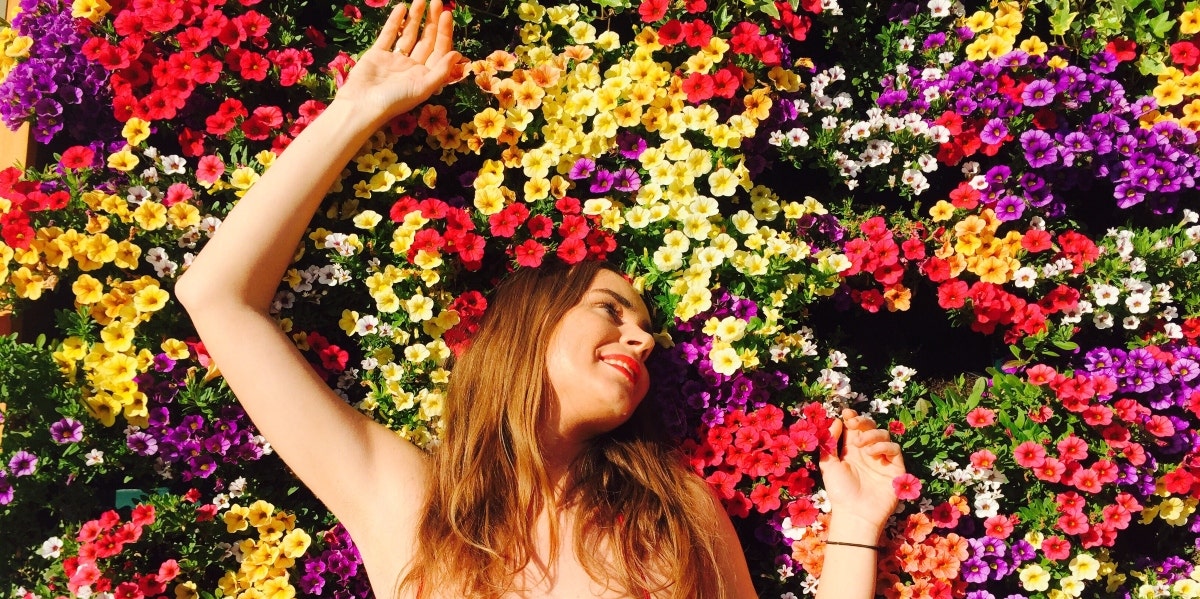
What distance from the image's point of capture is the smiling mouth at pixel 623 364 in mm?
2281

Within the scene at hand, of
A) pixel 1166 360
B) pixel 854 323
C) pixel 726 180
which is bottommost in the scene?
pixel 854 323

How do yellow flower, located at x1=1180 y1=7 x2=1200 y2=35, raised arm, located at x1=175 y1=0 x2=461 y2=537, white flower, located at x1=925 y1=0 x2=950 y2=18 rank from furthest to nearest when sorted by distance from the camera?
white flower, located at x1=925 y1=0 x2=950 y2=18 → yellow flower, located at x1=1180 y1=7 x2=1200 y2=35 → raised arm, located at x1=175 y1=0 x2=461 y2=537

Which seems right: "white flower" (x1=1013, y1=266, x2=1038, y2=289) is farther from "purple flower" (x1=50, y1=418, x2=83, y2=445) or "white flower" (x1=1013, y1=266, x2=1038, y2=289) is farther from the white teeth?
"purple flower" (x1=50, y1=418, x2=83, y2=445)

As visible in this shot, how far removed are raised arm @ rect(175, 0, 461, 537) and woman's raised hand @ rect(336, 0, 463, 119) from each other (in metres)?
0.08

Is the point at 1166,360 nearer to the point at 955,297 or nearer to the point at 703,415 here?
the point at 955,297

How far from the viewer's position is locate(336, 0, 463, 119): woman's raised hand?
2508 mm

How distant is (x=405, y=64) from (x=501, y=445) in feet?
3.96

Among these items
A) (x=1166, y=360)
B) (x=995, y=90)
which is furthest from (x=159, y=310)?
(x=1166, y=360)

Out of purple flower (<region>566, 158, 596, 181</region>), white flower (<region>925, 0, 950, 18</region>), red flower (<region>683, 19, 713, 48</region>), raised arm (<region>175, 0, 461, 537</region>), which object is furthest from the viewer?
white flower (<region>925, 0, 950, 18</region>)

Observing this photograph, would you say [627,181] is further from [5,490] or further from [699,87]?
[5,490]

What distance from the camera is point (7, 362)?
2.38m

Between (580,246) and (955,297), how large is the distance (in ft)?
4.26

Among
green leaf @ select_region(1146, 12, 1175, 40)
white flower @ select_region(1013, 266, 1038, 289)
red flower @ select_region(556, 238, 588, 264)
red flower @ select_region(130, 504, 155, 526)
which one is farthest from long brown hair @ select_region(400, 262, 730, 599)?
green leaf @ select_region(1146, 12, 1175, 40)

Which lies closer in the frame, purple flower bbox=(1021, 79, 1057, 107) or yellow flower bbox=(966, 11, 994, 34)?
purple flower bbox=(1021, 79, 1057, 107)
